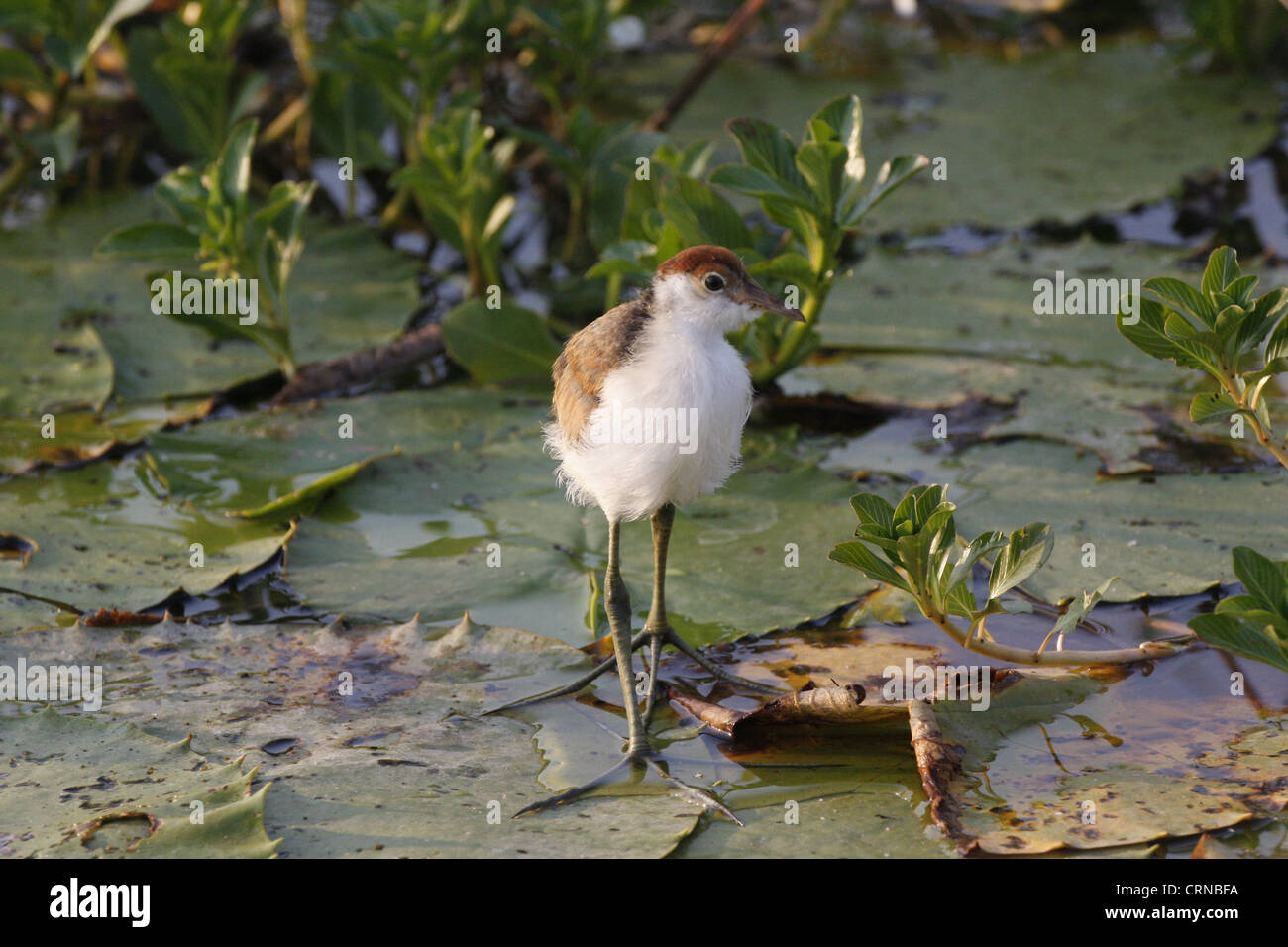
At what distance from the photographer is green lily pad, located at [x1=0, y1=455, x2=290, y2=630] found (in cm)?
360

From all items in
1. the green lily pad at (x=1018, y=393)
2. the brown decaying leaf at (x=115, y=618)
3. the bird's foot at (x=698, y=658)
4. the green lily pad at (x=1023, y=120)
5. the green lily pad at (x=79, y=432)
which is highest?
the green lily pad at (x=1023, y=120)

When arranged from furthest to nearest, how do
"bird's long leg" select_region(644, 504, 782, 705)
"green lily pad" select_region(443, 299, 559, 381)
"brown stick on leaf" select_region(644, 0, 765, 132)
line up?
"brown stick on leaf" select_region(644, 0, 765, 132) < "green lily pad" select_region(443, 299, 559, 381) < "bird's long leg" select_region(644, 504, 782, 705)

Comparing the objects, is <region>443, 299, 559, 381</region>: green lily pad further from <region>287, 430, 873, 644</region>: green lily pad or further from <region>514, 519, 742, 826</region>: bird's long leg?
<region>514, 519, 742, 826</region>: bird's long leg

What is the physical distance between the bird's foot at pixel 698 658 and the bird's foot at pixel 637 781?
12.7 inches

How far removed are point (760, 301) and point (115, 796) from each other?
177 centimetres

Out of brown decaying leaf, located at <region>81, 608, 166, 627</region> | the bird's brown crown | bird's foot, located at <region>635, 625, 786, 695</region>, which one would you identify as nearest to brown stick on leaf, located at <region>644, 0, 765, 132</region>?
the bird's brown crown

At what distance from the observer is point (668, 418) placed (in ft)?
9.70

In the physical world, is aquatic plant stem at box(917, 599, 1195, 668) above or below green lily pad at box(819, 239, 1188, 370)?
below

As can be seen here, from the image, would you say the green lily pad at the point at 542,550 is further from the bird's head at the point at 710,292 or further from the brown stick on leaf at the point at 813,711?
the bird's head at the point at 710,292

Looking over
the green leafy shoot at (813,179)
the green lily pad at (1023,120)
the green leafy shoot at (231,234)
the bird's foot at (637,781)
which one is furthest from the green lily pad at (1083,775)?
the green lily pad at (1023,120)

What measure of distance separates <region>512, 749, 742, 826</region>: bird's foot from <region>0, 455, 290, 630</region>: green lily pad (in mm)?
1293

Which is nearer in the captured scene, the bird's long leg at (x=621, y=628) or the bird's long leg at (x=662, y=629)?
the bird's long leg at (x=621, y=628)

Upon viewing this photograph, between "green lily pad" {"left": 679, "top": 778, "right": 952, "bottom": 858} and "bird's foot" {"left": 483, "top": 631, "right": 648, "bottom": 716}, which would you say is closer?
"green lily pad" {"left": 679, "top": 778, "right": 952, "bottom": 858}

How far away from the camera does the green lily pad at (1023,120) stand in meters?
5.93
